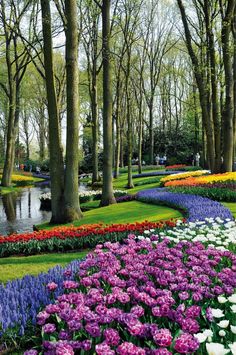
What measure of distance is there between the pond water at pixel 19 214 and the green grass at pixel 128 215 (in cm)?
215

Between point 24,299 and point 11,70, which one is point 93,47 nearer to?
point 11,70

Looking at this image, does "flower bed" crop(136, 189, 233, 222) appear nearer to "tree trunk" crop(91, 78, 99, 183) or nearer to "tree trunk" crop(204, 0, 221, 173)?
"tree trunk" crop(204, 0, 221, 173)

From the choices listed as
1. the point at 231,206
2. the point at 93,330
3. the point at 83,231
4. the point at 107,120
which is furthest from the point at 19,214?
the point at 93,330

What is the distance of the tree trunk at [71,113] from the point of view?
493 inches

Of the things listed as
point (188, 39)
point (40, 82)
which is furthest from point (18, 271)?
point (40, 82)

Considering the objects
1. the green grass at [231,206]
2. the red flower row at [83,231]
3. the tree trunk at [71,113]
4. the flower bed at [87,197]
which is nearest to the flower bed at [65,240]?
the red flower row at [83,231]

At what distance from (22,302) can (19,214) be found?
1449 cm

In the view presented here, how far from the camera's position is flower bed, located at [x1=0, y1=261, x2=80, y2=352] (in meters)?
4.14

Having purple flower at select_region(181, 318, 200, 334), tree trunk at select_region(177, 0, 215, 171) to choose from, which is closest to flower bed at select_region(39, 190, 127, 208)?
tree trunk at select_region(177, 0, 215, 171)

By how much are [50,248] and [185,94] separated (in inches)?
2114

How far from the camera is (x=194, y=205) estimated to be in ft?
39.5

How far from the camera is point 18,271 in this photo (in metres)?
7.17

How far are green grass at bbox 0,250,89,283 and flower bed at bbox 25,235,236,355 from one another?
1.78 meters

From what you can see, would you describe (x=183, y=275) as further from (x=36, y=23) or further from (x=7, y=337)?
(x=36, y=23)
